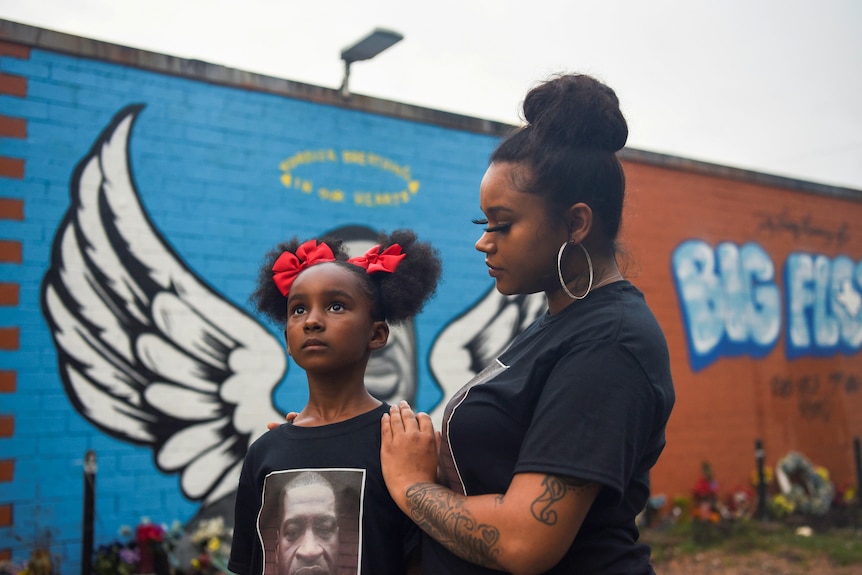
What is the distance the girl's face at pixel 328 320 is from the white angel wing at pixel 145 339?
366cm

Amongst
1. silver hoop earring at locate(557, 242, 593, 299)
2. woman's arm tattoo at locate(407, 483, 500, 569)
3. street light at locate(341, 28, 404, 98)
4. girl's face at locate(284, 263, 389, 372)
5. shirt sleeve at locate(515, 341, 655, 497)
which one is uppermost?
street light at locate(341, 28, 404, 98)

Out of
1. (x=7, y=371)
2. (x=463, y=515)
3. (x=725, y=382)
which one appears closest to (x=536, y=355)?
(x=463, y=515)

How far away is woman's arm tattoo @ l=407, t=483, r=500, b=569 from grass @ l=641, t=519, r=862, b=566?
5633mm

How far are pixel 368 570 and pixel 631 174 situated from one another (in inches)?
275

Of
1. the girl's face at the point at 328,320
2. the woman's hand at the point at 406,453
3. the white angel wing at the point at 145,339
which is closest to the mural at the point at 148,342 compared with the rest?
the white angel wing at the point at 145,339

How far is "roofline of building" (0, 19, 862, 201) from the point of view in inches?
213


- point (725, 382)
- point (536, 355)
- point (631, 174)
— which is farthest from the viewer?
point (725, 382)

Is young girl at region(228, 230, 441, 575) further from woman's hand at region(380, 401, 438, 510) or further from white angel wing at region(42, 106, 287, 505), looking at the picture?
white angel wing at region(42, 106, 287, 505)

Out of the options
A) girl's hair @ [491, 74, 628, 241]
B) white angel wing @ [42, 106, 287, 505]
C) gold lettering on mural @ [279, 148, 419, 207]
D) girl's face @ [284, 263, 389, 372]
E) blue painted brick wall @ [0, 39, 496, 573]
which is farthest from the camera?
gold lettering on mural @ [279, 148, 419, 207]

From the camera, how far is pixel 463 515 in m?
1.59

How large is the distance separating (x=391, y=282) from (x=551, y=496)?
101 cm

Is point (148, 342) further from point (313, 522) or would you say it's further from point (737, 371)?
point (737, 371)

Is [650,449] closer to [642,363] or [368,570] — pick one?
[642,363]

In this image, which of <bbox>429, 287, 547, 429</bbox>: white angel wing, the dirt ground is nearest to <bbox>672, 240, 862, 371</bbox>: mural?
<bbox>429, 287, 547, 429</bbox>: white angel wing
